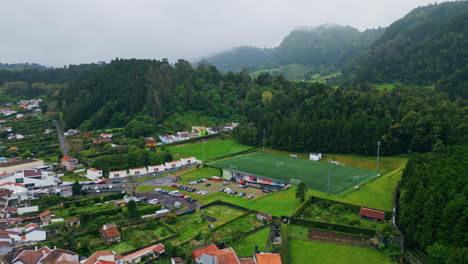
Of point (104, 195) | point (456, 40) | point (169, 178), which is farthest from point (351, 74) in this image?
point (104, 195)

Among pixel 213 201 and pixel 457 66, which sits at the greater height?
pixel 457 66

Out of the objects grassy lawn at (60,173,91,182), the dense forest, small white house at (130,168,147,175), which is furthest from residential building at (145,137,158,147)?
the dense forest

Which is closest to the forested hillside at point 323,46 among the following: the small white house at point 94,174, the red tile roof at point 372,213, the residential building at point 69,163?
the residential building at point 69,163

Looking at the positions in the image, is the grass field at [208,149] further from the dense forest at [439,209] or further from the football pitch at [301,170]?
the dense forest at [439,209]

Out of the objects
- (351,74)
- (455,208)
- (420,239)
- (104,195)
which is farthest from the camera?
(351,74)

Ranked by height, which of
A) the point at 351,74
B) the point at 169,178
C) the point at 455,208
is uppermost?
the point at 351,74

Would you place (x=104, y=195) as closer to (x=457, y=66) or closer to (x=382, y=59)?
(x=457, y=66)
